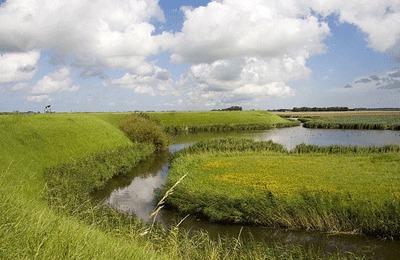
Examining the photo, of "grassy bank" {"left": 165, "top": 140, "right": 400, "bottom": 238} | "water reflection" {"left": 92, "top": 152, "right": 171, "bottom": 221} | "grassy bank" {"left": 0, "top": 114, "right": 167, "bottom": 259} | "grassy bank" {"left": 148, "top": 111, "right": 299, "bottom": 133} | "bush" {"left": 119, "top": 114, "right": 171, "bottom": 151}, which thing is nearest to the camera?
"grassy bank" {"left": 0, "top": 114, "right": 167, "bottom": 259}

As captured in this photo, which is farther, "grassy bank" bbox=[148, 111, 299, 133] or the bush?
"grassy bank" bbox=[148, 111, 299, 133]

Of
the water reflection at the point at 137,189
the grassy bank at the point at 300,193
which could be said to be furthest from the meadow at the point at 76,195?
the grassy bank at the point at 300,193

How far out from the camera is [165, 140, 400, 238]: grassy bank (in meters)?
10.8

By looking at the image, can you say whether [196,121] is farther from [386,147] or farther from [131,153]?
[386,147]

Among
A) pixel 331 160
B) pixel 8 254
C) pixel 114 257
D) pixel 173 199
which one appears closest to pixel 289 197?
pixel 173 199

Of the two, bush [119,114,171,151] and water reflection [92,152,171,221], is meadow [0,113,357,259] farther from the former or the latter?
bush [119,114,171,151]

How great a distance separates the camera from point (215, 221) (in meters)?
12.5

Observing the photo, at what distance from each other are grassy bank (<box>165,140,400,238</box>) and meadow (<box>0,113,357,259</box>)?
1.93 meters

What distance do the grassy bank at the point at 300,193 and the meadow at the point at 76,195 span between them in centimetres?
193

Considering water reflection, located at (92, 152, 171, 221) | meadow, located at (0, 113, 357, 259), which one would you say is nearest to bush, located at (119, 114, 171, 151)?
meadow, located at (0, 113, 357, 259)

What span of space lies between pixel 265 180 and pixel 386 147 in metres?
17.2

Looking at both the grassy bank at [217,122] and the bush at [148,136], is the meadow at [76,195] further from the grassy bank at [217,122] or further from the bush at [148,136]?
the grassy bank at [217,122]

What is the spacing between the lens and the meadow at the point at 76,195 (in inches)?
160

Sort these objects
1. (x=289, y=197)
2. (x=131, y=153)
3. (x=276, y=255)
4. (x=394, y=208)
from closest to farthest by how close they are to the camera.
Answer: (x=276, y=255) < (x=394, y=208) < (x=289, y=197) < (x=131, y=153)
